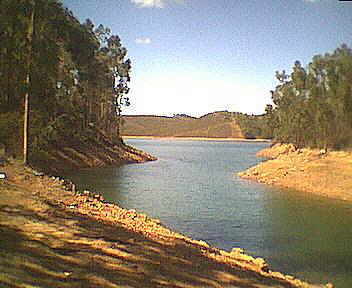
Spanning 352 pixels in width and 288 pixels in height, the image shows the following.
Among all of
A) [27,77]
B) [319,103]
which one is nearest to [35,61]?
[27,77]

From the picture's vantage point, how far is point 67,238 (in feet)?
25.2

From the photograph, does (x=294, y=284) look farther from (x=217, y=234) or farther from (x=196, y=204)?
(x=196, y=204)

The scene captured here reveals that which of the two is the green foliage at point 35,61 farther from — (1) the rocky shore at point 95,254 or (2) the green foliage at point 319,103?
(2) the green foliage at point 319,103

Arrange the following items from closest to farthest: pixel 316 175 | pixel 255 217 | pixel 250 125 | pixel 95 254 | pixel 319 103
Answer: pixel 95 254
pixel 255 217
pixel 316 175
pixel 319 103
pixel 250 125

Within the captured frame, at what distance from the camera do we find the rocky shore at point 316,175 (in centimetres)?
2598

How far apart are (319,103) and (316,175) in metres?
11.7

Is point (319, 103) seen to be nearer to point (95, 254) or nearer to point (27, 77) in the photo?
point (27, 77)

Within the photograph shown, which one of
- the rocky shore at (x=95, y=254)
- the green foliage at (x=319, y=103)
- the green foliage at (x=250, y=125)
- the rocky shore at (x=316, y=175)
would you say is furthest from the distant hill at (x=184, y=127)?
the rocky shore at (x=95, y=254)

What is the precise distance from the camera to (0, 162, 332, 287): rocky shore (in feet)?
18.6

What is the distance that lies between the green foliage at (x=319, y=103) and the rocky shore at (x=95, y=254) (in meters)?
13.4

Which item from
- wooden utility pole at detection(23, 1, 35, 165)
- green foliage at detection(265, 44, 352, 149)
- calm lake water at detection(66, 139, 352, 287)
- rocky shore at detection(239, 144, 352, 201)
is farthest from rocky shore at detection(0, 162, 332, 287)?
rocky shore at detection(239, 144, 352, 201)

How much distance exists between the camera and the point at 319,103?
126 feet

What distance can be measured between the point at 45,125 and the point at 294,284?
68.3 feet

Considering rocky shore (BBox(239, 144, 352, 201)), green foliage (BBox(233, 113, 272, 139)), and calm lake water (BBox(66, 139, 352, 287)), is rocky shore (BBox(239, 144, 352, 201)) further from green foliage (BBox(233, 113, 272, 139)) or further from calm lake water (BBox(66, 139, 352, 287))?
green foliage (BBox(233, 113, 272, 139))
